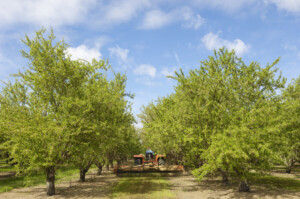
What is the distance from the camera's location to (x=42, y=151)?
44.4 feet

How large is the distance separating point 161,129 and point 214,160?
5.99 m

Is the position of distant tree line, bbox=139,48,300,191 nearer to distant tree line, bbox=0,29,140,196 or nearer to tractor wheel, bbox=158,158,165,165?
distant tree line, bbox=0,29,140,196

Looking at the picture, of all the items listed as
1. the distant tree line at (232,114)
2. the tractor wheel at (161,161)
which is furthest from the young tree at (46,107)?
the tractor wheel at (161,161)

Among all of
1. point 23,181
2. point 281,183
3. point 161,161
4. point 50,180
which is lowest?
point 281,183

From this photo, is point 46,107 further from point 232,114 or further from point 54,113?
point 232,114

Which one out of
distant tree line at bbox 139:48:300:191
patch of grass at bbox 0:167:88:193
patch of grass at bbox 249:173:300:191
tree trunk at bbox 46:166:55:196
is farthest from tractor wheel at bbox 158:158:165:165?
tree trunk at bbox 46:166:55:196

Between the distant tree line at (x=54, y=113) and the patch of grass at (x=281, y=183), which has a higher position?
the distant tree line at (x=54, y=113)

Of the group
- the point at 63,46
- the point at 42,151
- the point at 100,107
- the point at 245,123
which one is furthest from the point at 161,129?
the point at 63,46

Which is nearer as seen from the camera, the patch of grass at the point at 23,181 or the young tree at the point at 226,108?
the young tree at the point at 226,108

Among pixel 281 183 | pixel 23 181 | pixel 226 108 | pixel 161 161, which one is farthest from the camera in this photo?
pixel 161 161

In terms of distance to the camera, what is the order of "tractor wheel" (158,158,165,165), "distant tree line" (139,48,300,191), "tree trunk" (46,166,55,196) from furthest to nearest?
"tractor wheel" (158,158,165,165)
"tree trunk" (46,166,55,196)
"distant tree line" (139,48,300,191)

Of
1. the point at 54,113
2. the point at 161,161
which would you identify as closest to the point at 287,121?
the point at 54,113

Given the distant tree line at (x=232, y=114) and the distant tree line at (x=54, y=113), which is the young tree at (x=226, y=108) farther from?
→ the distant tree line at (x=54, y=113)

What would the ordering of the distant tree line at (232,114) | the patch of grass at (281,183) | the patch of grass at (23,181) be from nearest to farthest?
the distant tree line at (232,114), the patch of grass at (281,183), the patch of grass at (23,181)
